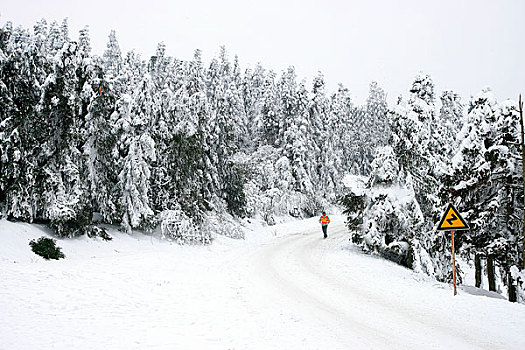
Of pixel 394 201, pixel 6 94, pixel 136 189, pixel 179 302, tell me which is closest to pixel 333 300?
pixel 179 302

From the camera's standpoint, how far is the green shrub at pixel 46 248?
13.8m

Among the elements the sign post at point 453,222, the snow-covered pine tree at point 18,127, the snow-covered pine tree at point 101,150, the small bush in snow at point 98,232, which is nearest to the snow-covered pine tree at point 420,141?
the sign post at point 453,222

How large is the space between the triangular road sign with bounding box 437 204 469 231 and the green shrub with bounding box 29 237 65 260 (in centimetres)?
1339

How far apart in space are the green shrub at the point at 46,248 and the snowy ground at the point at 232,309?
30 cm

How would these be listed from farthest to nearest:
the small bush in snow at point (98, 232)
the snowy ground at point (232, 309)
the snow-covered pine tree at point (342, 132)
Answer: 1. the snow-covered pine tree at point (342, 132)
2. the small bush in snow at point (98, 232)
3. the snowy ground at point (232, 309)

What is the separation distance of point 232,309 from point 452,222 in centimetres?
678

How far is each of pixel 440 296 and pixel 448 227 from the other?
199cm

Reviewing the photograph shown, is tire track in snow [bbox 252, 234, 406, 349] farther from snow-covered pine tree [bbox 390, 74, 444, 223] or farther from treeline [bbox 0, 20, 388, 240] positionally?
treeline [bbox 0, 20, 388, 240]

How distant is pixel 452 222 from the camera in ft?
35.3

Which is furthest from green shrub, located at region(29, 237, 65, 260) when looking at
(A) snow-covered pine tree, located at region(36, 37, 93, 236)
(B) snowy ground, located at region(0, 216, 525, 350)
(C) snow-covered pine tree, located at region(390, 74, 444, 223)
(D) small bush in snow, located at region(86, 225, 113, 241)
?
(C) snow-covered pine tree, located at region(390, 74, 444, 223)

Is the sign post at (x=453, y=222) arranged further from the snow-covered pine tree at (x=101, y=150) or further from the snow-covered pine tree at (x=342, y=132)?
the snow-covered pine tree at (x=342, y=132)

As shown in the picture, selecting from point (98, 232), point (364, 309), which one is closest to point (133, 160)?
point (98, 232)

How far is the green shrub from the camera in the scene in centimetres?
1384

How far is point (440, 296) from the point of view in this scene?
1003 centimetres
